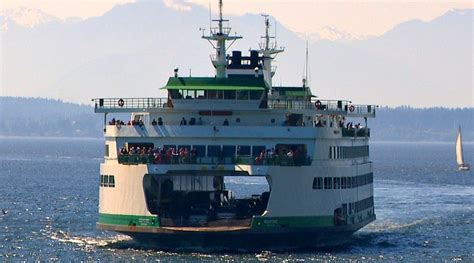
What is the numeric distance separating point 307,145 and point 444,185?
58341 millimetres

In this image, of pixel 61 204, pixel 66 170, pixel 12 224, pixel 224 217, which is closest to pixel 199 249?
pixel 224 217

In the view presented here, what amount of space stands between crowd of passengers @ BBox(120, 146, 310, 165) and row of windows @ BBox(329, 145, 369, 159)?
2393mm

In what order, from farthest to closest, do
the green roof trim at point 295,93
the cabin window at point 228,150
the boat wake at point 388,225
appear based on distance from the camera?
the boat wake at point 388,225 → the green roof trim at point 295,93 → the cabin window at point 228,150

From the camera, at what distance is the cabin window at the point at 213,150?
60.1 m

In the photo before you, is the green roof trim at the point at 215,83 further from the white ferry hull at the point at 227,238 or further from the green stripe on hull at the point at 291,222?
the white ferry hull at the point at 227,238

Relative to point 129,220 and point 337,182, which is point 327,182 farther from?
point 129,220

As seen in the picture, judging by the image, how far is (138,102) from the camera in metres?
61.6

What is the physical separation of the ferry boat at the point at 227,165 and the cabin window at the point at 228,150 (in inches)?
1.4

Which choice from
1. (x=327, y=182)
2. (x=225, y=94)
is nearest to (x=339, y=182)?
(x=327, y=182)

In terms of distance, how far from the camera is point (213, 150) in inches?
2368

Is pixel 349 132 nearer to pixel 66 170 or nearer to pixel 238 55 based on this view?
pixel 238 55

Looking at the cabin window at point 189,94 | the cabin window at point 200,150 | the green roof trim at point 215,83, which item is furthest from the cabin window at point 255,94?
the cabin window at point 200,150

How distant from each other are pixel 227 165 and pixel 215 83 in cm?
354

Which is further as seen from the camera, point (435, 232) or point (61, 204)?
point (61, 204)
